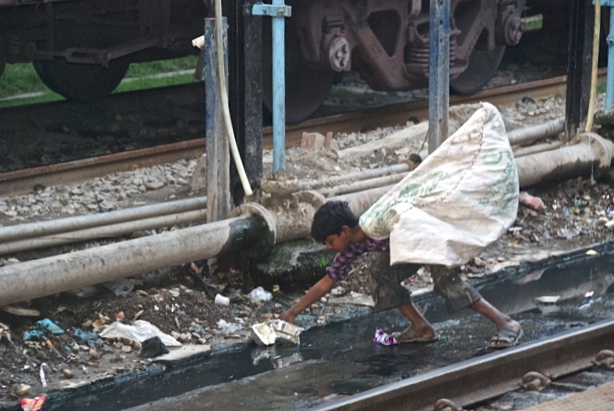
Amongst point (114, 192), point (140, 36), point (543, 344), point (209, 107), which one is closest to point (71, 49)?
point (140, 36)

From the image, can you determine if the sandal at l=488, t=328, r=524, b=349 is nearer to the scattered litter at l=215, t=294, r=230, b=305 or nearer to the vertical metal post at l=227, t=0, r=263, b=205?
the scattered litter at l=215, t=294, r=230, b=305

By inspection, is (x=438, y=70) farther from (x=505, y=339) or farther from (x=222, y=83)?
(x=505, y=339)

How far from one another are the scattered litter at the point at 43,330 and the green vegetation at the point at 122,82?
650cm

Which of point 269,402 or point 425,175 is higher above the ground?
point 425,175

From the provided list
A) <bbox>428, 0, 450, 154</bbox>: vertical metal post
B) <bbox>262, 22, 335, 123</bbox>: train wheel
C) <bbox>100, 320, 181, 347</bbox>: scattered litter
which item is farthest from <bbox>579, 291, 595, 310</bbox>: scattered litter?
<bbox>262, 22, 335, 123</bbox>: train wheel

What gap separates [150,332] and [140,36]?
4950mm

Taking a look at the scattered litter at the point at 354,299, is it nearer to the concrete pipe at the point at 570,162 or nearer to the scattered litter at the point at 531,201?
the concrete pipe at the point at 570,162

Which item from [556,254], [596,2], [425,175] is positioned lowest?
[556,254]

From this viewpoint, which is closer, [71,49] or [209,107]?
[209,107]

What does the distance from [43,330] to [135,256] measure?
2.14 ft

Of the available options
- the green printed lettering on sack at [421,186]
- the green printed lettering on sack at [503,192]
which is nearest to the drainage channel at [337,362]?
the green printed lettering on sack at [503,192]

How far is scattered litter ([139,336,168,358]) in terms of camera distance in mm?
6172

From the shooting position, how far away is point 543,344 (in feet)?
18.1

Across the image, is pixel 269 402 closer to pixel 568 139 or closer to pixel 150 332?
pixel 150 332
